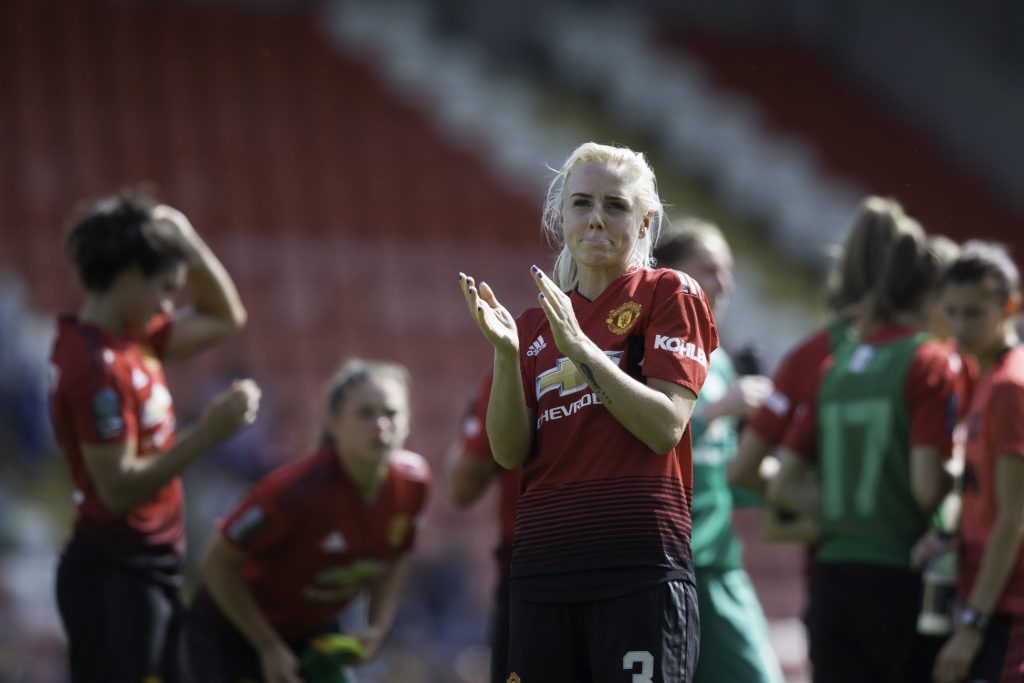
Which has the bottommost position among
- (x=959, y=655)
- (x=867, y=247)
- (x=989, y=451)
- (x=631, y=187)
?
(x=959, y=655)

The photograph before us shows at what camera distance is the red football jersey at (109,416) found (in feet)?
14.8

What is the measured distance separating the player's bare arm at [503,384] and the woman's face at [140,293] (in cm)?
187

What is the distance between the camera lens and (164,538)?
A: 4.73m

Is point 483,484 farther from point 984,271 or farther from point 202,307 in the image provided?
point 984,271

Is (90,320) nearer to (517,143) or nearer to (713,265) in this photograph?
(713,265)

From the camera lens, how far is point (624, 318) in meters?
3.32

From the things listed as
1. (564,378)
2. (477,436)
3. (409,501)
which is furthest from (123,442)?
(564,378)

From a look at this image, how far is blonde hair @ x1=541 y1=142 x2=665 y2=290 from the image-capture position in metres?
3.38

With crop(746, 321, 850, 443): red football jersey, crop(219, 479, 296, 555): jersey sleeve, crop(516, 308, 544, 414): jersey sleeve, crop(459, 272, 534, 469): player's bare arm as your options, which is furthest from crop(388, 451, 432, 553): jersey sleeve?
crop(459, 272, 534, 469): player's bare arm

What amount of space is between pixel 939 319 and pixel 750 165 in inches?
434

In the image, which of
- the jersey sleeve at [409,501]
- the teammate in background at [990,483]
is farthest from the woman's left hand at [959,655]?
the jersey sleeve at [409,501]

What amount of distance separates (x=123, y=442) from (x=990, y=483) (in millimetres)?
2739

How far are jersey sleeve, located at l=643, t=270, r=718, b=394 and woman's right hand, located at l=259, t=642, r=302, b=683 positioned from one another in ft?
7.42

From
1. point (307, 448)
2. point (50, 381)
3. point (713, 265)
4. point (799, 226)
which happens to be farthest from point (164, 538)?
point (799, 226)
